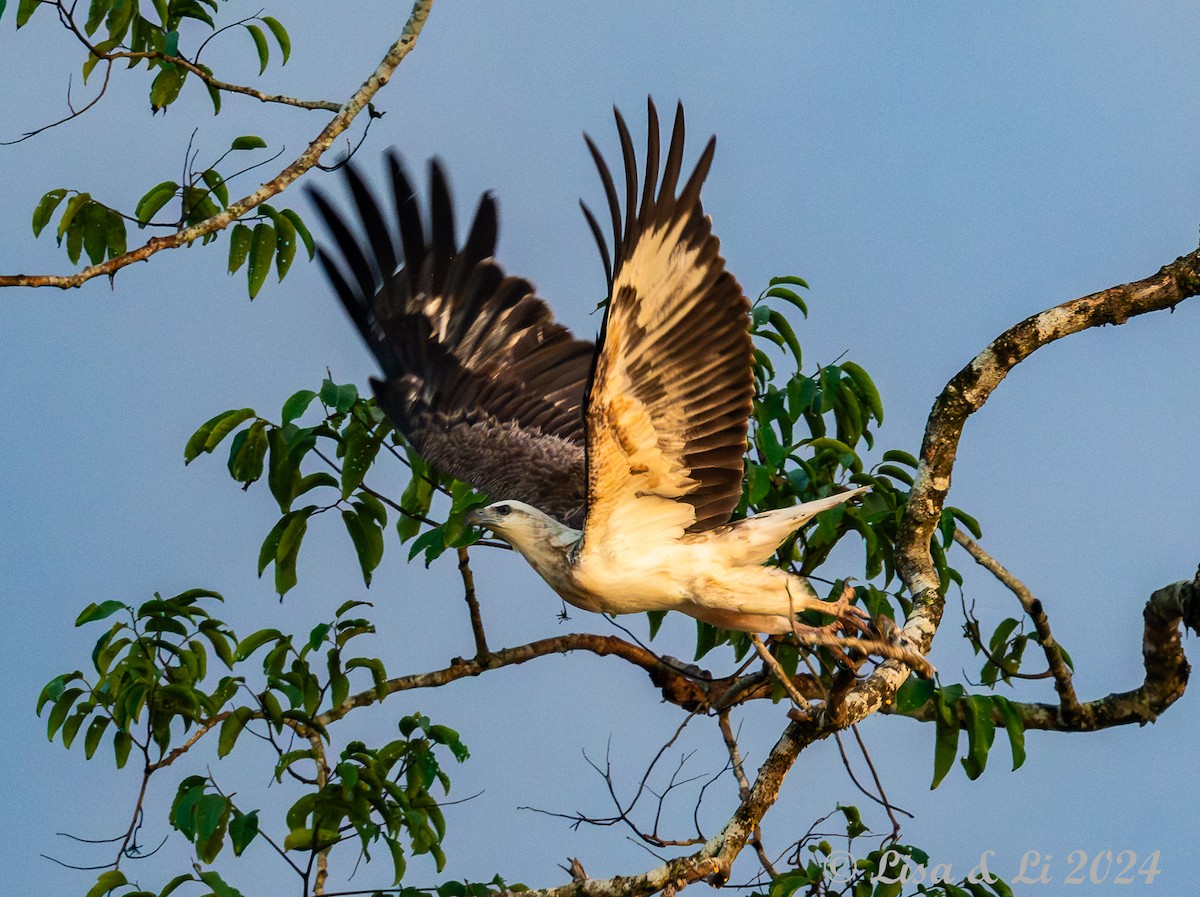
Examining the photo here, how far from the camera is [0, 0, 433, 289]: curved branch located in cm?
473

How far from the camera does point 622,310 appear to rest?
4.79 meters

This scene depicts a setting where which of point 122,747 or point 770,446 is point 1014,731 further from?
point 122,747

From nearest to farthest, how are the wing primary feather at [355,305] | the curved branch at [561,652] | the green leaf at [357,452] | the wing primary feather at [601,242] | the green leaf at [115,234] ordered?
the wing primary feather at [601,242]
the green leaf at [357,452]
the green leaf at [115,234]
the curved branch at [561,652]
the wing primary feather at [355,305]

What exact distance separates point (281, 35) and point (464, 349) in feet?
5.79

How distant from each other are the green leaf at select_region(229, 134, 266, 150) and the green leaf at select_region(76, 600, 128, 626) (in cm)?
183

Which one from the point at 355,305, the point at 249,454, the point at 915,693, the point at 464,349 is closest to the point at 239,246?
the point at 249,454

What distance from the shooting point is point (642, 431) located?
500 cm

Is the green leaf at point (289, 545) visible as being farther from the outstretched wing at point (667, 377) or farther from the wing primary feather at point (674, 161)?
the wing primary feather at point (674, 161)

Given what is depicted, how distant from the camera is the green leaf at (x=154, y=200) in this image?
19.0 ft

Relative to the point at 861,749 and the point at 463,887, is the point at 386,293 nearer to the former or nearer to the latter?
the point at 463,887

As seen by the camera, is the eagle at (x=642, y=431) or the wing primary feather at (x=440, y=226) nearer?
the eagle at (x=642, y=431)

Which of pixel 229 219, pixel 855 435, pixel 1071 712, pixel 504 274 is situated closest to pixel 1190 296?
pixel 855 435

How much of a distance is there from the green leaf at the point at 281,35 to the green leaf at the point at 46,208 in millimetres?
1040

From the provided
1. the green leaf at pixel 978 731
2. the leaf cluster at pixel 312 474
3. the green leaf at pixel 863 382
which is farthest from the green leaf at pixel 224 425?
the green leaf at pixel 978 731
